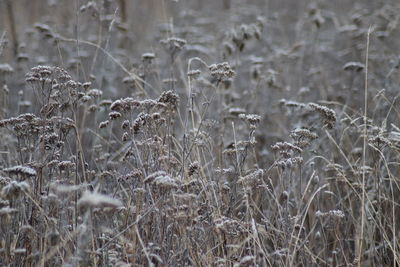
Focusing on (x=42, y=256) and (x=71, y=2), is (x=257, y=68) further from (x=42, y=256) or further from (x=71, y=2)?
(x=71, y=2)

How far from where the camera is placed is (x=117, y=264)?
114 inches

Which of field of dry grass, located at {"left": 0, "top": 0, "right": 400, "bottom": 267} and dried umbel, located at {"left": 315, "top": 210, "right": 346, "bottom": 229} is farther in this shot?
dried umbel, located at {"left": 315, "top": 210, "right": 346, "bottom": 229}

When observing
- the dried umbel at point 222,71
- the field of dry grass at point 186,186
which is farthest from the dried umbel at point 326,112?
the dried umbel at point 222,71

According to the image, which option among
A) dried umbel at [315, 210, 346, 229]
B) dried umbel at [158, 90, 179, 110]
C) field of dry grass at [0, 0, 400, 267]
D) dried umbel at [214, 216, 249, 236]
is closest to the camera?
dried umbel at [214, 216, 249, 236]

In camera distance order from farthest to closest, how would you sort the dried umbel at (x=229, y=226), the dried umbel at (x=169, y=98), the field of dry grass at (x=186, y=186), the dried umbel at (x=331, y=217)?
the dried umbel at (x=169, y=98) → the dried umbel at (x=331, y=217) → the field of dry grass at (x=186, y=186) → the dried umbel at (x=229, y=226)

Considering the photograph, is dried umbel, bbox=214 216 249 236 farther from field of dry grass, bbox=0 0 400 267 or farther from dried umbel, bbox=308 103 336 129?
dried umbel, bbox=308 103 336 129

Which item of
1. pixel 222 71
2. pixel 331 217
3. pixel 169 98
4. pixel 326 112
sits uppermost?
pixel 222 71

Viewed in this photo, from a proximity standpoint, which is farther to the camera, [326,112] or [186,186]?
[326,112]

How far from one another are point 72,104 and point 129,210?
88cm

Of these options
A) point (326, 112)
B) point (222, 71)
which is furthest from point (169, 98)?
point (326, 112)

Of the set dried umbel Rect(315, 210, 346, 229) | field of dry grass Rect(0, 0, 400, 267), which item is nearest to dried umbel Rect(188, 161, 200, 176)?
field of dry grass Rect(0, 0, 400, 267)

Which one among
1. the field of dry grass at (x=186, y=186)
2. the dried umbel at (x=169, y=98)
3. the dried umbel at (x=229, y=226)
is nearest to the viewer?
the dried umbel at (x=229, y=226)

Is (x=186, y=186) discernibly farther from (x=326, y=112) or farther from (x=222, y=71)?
(x=326, y=112)

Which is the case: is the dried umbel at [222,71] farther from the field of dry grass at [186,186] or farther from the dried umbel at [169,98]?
the dried umbel at [169,98]
